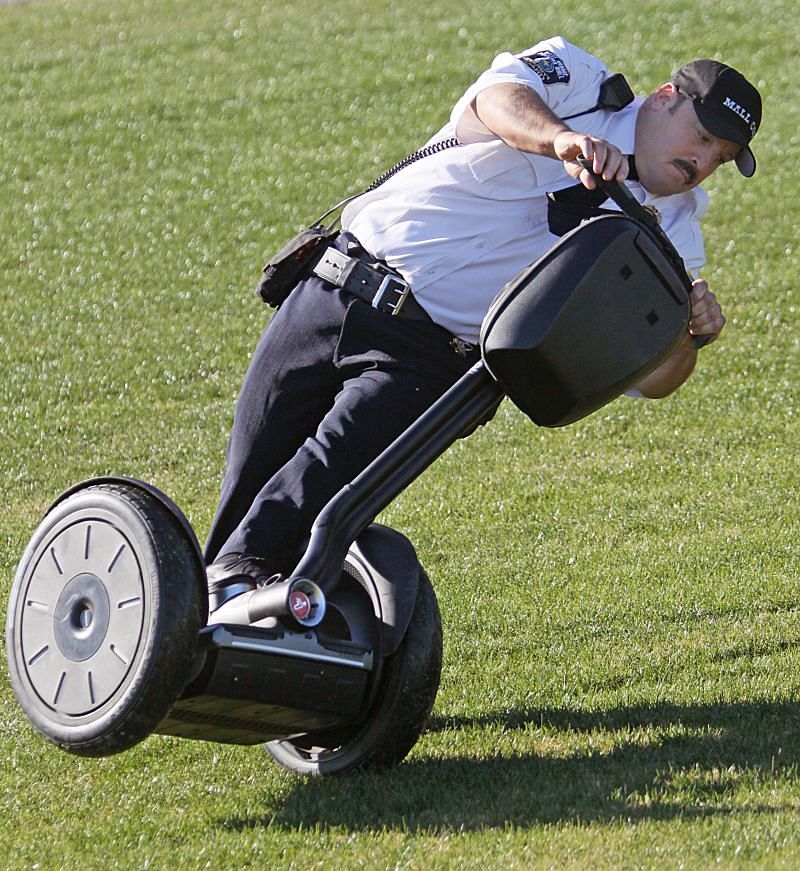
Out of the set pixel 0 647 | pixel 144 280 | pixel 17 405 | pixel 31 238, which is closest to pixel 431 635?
pixel 0 647

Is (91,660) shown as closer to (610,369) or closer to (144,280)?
(610,369)

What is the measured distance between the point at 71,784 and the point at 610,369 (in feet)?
5.88

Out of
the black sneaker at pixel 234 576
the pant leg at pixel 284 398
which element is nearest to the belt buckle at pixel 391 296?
the pant leg at pixel 284 398

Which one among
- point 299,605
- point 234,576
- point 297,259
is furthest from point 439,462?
point 299,605

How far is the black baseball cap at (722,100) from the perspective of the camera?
3.93 meters

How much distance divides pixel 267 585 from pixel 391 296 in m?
0.85

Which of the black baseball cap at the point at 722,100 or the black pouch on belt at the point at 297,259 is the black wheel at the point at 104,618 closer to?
the black pouch on belt at the point at 297,259

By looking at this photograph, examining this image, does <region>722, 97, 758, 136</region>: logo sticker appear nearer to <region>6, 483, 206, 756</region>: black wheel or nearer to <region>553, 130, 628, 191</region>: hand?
<region>553, 130, 628, 191</region>: hand

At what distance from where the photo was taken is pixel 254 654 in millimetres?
3502

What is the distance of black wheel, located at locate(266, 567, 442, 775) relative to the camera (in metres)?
3.94

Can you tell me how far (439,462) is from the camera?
7051 mm

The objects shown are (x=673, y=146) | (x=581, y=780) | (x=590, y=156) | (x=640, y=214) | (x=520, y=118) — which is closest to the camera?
(x=590, y=156)

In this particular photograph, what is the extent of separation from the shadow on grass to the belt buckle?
121 centimetres

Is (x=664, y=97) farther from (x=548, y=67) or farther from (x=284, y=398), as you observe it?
(x=284, y=398)
